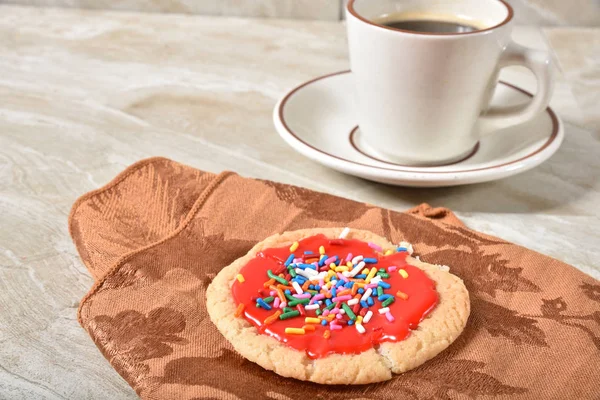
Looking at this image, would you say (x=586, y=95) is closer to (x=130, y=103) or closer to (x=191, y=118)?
(x=191, y=118)

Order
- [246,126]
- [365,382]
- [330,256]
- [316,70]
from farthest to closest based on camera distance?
[316,70], [246,126], [330,256], [365,382]

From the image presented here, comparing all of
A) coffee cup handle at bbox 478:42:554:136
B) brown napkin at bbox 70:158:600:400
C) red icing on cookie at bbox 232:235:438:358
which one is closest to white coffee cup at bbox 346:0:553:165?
coffee cup handle at bbox 478:42:554:136

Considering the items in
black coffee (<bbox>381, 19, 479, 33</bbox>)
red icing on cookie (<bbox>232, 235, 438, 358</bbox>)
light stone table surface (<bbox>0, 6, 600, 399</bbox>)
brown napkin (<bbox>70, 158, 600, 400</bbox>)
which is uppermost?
black coffee (<bbox>381, 19, 479, 33</bbox>)

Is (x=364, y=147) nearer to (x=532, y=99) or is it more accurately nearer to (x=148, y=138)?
(x=532, y=99)

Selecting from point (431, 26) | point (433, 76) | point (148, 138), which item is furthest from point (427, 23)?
point (148, 138)

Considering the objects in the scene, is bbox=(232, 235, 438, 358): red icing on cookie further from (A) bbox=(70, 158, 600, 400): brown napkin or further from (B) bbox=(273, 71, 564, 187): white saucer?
(B) bbox=(273, 71, 564, 187): white saucer

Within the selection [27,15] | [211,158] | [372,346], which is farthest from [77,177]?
[27,15]

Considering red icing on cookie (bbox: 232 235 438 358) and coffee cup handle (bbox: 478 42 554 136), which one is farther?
coffee cup handle (bbox: 478 42 554 136)
